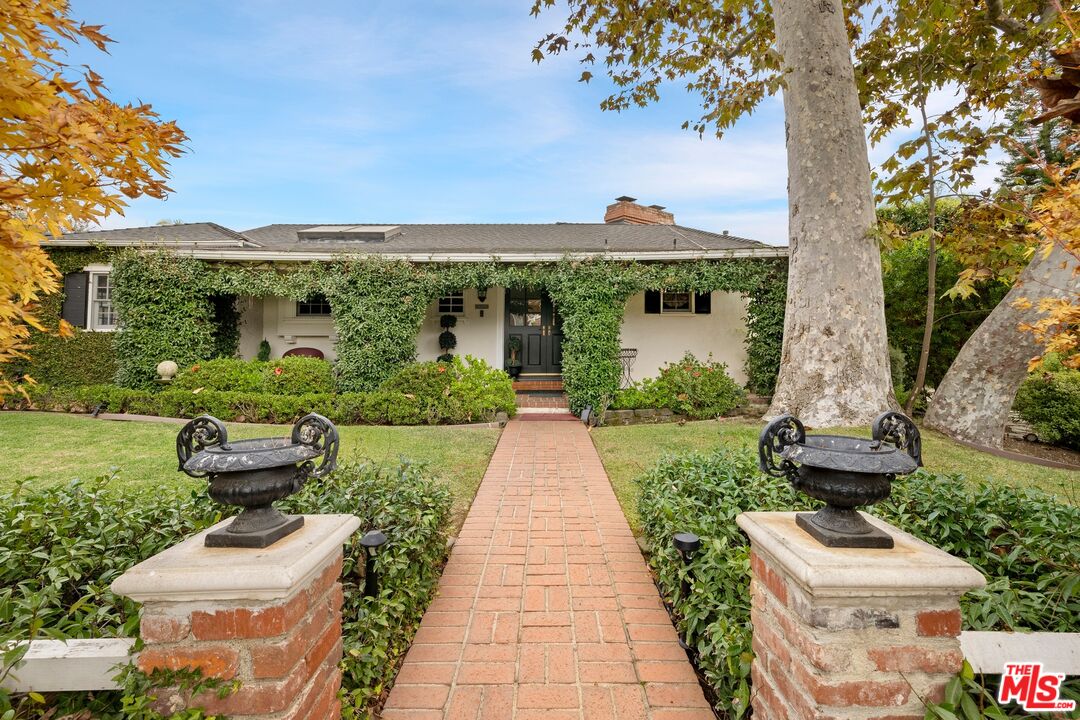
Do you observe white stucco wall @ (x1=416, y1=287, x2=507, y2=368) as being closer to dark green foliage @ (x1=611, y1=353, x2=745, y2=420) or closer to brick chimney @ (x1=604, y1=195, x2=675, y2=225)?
dark green foliage @ (x1=611, y1=353, x2=745, y2=420)

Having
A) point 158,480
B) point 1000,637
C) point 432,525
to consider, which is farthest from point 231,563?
point 158,480

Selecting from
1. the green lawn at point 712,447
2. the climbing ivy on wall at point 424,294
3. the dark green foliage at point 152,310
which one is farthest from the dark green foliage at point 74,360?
the green lawn at point 712,447

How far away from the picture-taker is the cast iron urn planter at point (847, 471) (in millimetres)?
1589

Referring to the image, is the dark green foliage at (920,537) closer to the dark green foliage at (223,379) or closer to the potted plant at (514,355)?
the potted plant at (514,355)

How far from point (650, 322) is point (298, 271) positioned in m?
7.98

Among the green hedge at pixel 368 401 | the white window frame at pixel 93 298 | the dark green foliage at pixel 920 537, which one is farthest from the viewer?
the white window frame at pixel 93 298

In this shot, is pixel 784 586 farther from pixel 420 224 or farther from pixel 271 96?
pixel 420 224

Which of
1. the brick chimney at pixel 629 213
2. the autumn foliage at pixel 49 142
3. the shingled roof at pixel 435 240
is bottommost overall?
the autumn foliage at pixel 49 142

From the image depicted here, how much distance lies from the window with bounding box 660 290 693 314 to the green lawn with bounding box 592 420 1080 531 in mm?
3608

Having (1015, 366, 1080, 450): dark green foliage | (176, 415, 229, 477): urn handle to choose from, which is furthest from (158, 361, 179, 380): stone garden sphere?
(1015, 366, 1080, 450): dark green foliage

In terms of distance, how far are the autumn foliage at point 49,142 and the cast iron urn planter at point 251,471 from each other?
86 cm

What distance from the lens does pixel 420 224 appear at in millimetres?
16734

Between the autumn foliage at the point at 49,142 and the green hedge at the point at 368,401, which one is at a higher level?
the autumn foliage at the point at 49,142

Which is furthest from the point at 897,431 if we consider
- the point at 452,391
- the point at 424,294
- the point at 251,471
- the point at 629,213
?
the point at 629,213
